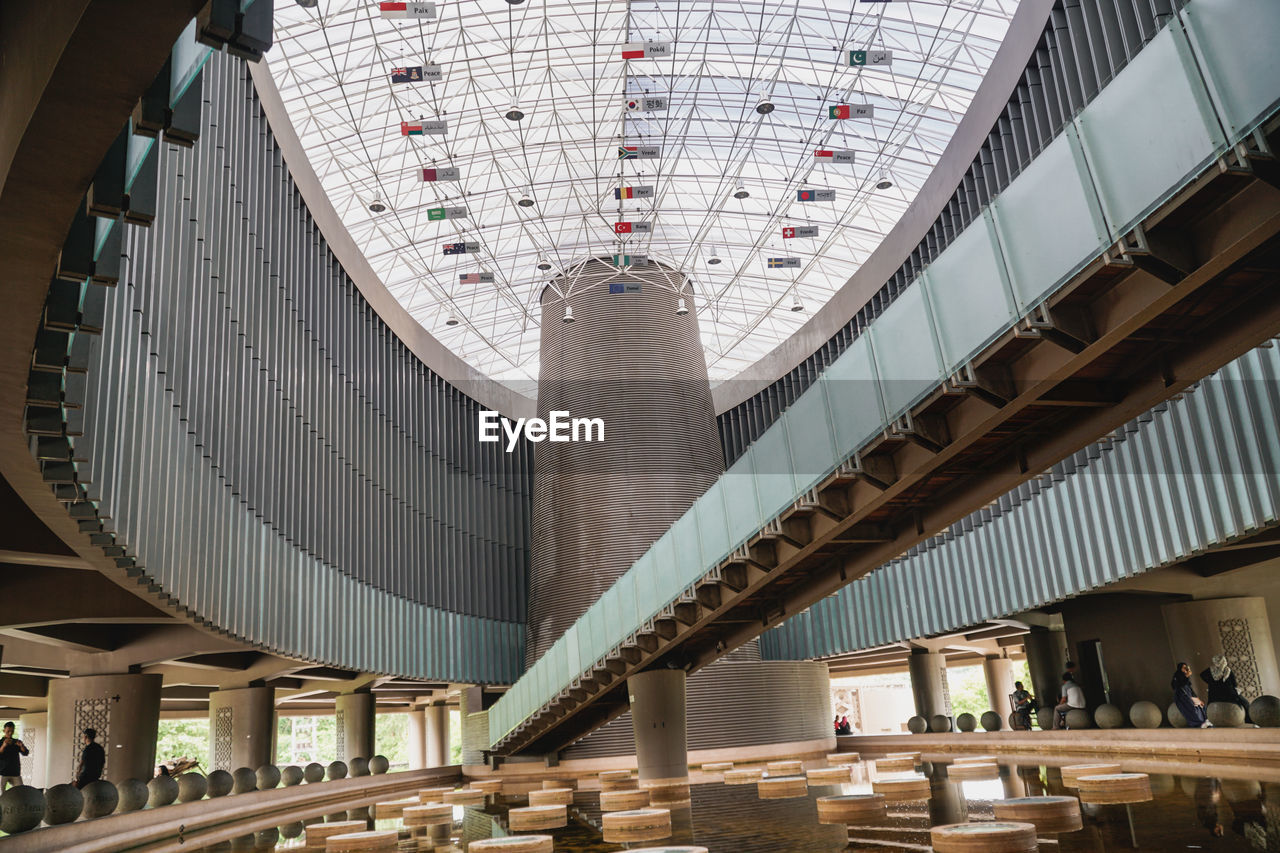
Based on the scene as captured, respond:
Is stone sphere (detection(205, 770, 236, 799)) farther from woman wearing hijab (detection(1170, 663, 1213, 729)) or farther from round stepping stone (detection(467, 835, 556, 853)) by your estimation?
woman wearing hijab (detection(1170, 663, 1213, 729))

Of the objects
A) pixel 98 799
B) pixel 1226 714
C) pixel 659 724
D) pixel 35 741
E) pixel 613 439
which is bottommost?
pixel 1226 714

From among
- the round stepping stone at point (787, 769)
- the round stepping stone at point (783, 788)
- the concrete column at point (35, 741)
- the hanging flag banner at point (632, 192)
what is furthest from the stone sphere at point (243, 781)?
the hanging flag banner at point (632, 192)

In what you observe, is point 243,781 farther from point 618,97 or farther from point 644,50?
point 618,97

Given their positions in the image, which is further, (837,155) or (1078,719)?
(837,155)

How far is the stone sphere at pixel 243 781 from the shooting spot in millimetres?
28400

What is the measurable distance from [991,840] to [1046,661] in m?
26.5

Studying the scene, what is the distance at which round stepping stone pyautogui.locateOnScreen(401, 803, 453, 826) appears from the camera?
19.4 metres

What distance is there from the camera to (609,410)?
41969 mm

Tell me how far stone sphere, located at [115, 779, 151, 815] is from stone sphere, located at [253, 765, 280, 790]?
319 inches

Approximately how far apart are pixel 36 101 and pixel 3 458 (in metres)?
7.07

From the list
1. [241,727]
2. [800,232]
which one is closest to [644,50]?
[800,232]

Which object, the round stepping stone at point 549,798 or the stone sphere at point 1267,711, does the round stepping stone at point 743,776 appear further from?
the stone sphere at point 1267,711

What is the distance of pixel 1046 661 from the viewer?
34.1 m

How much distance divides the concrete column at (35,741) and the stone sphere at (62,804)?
32.7 meters
